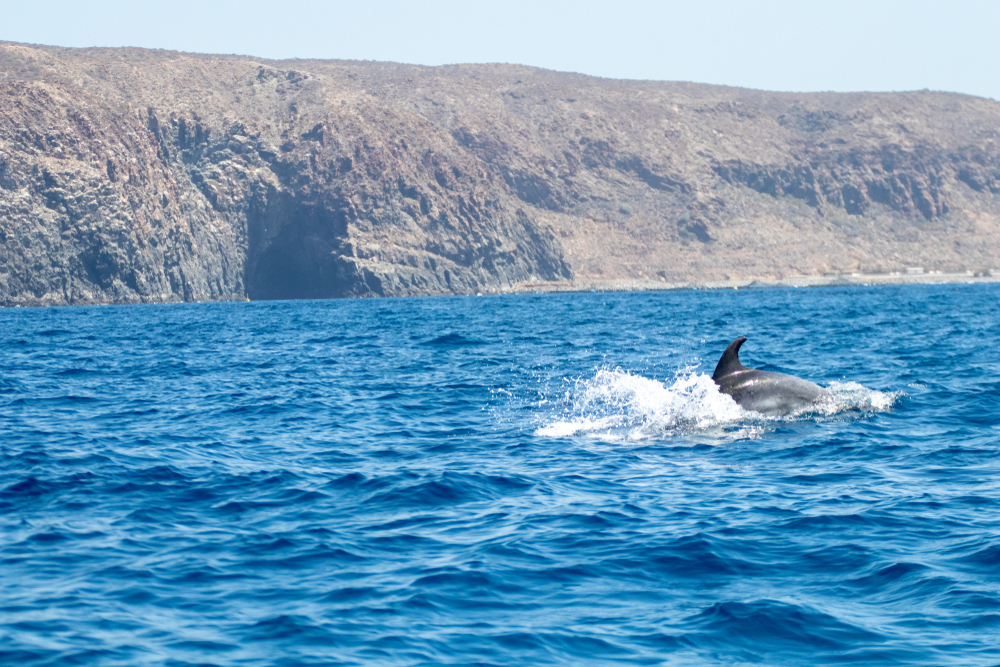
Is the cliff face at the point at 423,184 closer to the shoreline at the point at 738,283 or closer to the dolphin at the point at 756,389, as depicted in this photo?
the shoreline at the point at 738,283

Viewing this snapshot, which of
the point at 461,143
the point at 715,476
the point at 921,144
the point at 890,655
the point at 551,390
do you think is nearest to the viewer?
the point at 890,655

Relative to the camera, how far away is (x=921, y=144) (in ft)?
612

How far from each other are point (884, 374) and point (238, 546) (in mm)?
19401

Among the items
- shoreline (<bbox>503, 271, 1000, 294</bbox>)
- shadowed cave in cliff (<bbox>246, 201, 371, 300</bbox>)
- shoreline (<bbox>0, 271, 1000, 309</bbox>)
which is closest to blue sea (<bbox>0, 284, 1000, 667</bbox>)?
shadowed cave in cliff (<bbox>246, 201, 371, 300</bbox>)

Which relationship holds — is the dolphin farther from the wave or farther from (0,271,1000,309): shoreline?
(0,271,1000,309): shoreline

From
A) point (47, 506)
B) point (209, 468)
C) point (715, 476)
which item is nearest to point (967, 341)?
point (715, 476)

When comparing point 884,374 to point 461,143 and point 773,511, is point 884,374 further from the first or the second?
point 461,143

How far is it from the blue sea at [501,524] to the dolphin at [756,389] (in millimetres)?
279

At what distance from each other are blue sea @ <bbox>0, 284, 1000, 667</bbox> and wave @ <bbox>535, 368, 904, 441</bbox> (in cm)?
10

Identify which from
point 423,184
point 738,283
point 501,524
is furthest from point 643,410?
point 738,283

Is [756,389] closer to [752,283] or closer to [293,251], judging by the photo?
[293,251]

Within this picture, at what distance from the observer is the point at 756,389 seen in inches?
747

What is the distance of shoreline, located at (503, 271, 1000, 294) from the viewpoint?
145m

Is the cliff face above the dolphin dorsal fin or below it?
above
